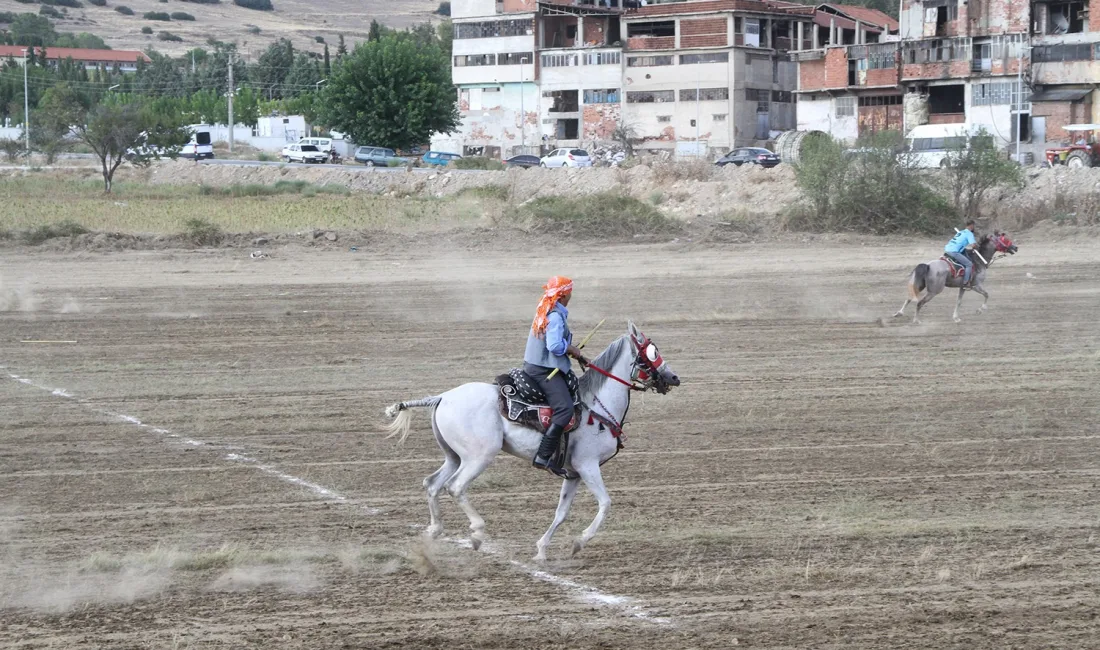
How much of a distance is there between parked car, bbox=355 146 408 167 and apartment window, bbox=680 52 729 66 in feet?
74.0

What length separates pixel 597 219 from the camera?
115ft

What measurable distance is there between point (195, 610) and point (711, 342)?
40.5 ft

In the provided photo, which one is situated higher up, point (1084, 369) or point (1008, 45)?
point (1008, 45)

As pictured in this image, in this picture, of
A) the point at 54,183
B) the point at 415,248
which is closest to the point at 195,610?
the point at 415,248

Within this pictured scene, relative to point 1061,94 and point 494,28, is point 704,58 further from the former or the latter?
point 1061,94

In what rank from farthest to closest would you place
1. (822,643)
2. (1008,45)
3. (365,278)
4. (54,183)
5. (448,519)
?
1. (1008,45)
2. (54,183)
3. (365,278)
4. (448,519)
5. (822,643)

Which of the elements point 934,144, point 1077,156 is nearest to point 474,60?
point 934,144

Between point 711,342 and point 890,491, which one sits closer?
point 890,491

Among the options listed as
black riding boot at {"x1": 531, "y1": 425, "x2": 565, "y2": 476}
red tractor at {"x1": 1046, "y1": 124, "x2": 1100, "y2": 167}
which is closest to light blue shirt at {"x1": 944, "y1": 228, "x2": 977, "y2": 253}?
black riding boot at {"x1": 531, "y1": 425, "x2": 565, "y2": 476}

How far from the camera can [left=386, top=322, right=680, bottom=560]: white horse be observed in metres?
8.94

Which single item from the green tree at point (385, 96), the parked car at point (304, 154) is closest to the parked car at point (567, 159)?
the green tree at point (385, 96)

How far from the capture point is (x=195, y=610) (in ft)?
26.1

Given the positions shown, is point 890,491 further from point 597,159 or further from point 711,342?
point 597,159

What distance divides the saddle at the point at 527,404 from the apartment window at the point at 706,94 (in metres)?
77.9
